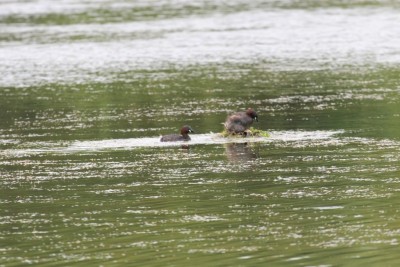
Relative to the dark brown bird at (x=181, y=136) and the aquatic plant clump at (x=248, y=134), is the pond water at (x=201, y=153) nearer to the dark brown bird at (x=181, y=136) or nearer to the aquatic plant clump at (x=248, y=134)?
the aquatic plant clump at (x=248, y=134)

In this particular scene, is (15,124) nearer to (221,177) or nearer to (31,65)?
(221,177)

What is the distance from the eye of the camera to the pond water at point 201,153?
20500 millimetres

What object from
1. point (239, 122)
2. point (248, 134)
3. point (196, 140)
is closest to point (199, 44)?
point (248, 134)

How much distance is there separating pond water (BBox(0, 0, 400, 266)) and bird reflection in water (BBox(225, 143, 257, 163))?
5 centimetres

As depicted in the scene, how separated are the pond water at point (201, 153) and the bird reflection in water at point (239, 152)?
5 centimetres

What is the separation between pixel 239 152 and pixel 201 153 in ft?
3.16

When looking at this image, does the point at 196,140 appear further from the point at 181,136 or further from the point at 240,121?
the point at 240,121

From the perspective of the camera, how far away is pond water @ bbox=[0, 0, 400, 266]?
20500 mm

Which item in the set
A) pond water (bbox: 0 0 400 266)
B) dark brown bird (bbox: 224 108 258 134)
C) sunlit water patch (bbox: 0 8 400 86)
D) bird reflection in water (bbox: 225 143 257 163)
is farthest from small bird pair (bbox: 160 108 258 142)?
sunlit water patch (bbox: 0 8 400 86)

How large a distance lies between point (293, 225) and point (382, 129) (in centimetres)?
1466

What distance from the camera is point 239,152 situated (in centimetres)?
3212

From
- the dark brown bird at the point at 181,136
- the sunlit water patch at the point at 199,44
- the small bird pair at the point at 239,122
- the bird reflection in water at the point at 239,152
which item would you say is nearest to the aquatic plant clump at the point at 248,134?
the small bird pair at the point at 239,122

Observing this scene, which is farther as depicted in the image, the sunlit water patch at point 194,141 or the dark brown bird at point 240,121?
the dark brown bird at point 240,121

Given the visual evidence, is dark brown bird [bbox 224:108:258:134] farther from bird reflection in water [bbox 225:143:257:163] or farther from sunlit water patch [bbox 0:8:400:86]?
sunlit water patch [bbox 0:8:400:86]
